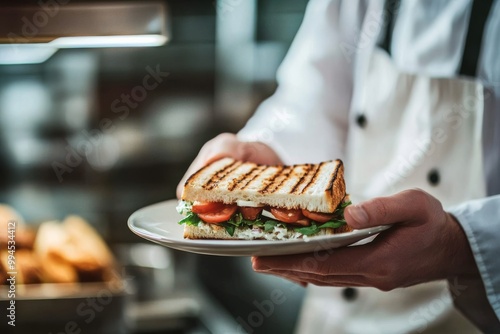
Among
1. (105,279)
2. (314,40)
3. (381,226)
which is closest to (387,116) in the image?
(314,40)

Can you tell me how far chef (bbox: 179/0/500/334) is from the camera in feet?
3.23

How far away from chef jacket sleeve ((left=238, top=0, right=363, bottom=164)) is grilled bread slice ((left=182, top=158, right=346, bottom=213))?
1.12 ft

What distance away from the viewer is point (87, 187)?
5.29 feet

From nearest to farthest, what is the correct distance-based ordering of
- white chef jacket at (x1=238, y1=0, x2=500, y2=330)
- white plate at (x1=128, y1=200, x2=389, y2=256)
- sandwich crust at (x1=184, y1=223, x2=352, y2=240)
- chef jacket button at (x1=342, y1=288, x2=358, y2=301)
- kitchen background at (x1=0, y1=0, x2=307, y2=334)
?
white plate at (x1=128, y1=200, x2=389, y2=256) → sandwich crust at (x1=184, y1=223, x2=352, y2=240) → white chef jacket at (x1=238, y1=0, x2=500, y2=330) → chef jacket button at (x1=342, y1=288, x2=358, y2=301) → kitchen background at (x1=0, y1=0, x2=307, y2=334)

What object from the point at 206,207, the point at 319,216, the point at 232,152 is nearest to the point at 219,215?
the point at 206,207

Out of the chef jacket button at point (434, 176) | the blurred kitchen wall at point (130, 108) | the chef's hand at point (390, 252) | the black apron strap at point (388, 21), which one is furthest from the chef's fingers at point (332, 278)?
the blurred kitchen wall at point (130, 108)

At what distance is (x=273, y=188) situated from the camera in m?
0.84

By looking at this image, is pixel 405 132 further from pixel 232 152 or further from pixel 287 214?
pixel 287 214

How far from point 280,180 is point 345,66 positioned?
1.76 ft

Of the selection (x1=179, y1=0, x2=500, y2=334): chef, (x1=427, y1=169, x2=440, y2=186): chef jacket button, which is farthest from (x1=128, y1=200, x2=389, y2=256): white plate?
(x1=427, y1=169, x2=440, y2=186): chef jacket button

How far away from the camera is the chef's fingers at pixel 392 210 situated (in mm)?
708

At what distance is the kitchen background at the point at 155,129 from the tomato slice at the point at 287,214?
2.54 feet

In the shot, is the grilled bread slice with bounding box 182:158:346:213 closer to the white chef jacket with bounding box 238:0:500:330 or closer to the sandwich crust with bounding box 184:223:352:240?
the sandwich crust with bounding box 184:223:352:240

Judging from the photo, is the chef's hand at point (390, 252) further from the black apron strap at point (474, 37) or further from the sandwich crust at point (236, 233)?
the black apron strap at point (474, 37)
